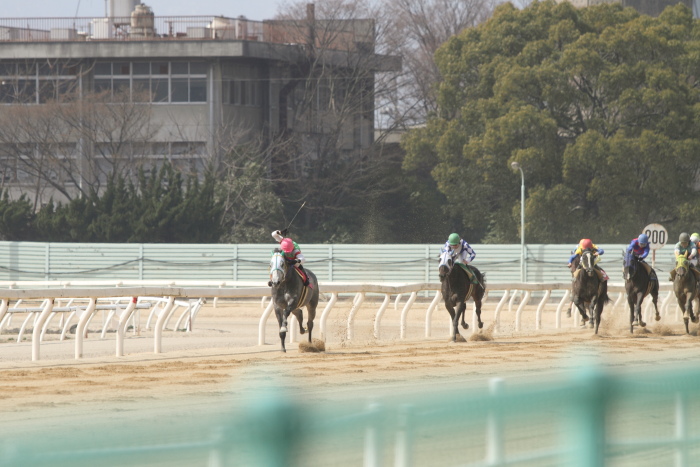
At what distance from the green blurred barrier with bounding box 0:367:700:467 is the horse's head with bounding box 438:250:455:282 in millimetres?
12335

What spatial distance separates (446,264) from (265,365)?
701 cm

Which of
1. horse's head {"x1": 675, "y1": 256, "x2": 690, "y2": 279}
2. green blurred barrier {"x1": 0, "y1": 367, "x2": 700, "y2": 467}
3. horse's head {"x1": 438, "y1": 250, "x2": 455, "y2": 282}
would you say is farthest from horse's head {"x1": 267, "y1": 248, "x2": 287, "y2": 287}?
green blurred barrier {"x1": 0, "y1": 367, "x2": 700, "y2": 467}

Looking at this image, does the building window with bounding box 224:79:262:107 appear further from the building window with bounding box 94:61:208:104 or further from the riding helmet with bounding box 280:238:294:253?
the riding helmet with bounding box 280:238:294:253

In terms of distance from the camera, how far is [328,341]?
61.1 feet

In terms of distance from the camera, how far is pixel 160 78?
143ft

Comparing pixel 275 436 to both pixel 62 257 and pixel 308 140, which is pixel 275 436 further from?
pixel 308 140

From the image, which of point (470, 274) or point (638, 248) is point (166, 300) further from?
point (638, 248)

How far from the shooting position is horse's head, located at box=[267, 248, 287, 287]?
14.9 m

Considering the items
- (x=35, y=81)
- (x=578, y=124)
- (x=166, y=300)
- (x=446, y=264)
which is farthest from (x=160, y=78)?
(x=446, y=264)

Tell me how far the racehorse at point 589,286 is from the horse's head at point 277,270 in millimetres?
5824

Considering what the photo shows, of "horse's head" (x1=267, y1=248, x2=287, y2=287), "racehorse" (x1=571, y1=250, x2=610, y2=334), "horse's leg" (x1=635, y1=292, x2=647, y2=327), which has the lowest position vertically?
"horse's leg" (x1=635, y1=292, x2=647, y2=327)

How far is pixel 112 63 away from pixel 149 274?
38.2ft

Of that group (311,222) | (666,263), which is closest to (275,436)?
(666,263)

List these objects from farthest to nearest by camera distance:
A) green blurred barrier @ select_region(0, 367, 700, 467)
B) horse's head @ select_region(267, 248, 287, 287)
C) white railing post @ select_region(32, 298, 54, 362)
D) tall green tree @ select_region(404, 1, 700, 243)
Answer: tall green tree @ select_region(404, 1, 700, 243) → horse's head @ select_region(267, 248, 287, 287) → white railing post @ select_region(32, 298, 54, 362) → green blurred barrier @ select_region(0, 367, 700, 467)
